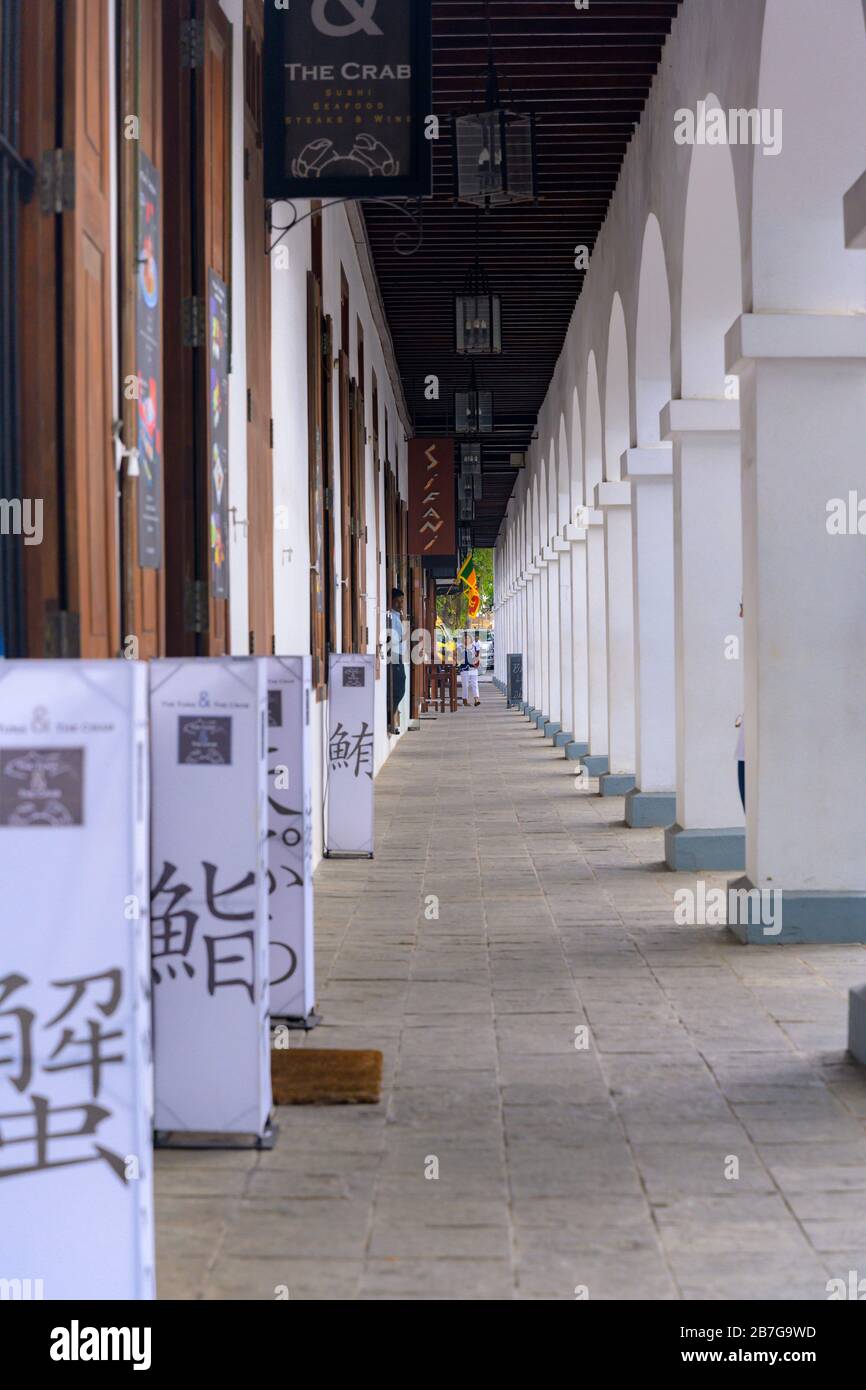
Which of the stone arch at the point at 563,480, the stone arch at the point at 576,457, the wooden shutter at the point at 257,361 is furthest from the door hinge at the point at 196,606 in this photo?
the stone arch at the point at 563,480

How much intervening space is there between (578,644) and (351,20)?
44.9 ft

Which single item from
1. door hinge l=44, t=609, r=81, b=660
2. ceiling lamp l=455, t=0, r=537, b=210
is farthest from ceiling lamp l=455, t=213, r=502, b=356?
door hinge l=44, t=609, r=81, b=660

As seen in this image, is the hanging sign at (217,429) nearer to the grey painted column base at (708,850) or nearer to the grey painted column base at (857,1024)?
the grey painted column base at (857,1024)

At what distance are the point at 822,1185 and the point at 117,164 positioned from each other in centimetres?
360

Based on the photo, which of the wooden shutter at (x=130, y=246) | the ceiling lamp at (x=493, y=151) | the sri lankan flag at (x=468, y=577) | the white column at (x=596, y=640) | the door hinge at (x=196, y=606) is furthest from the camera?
the sri lankan flag at (x=468, y=577)

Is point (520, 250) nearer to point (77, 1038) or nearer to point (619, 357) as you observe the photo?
point (619, 357)

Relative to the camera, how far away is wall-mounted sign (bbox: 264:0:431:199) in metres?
6.12

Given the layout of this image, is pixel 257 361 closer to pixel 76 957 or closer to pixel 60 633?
pixel 60 633

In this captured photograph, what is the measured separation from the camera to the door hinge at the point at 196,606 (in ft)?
18.7

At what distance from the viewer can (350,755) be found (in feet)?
32.8

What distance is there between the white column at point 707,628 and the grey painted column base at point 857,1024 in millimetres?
4290

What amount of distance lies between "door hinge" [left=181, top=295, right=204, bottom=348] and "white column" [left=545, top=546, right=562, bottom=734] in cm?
1721

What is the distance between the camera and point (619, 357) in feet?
47.7
